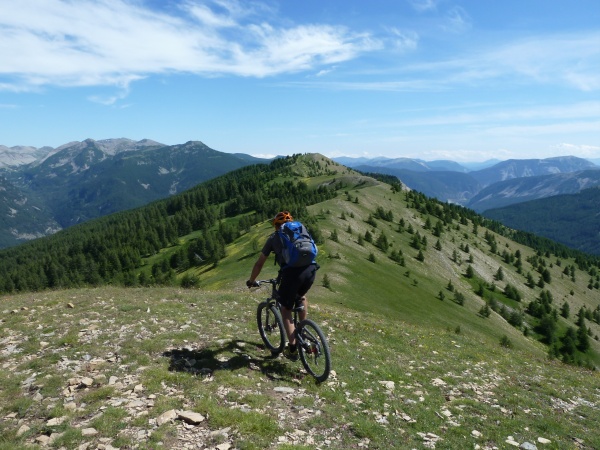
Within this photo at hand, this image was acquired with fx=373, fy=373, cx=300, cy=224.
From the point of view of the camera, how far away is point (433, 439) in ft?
31.8

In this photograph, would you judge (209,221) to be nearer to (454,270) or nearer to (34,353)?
(454,270)

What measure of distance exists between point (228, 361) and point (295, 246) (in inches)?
189

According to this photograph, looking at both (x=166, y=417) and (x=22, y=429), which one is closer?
(x=22, y=429)

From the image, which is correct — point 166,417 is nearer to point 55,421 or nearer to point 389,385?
point 55,421

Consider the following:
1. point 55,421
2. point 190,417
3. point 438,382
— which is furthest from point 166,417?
point 438,382

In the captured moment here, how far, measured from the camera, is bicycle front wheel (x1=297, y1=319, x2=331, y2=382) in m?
11.5

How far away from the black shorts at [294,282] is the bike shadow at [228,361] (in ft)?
7.37

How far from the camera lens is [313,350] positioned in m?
11.7

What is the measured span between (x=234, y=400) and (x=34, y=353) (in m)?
8.23

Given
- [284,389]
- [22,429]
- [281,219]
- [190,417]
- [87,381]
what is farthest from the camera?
[281,219]

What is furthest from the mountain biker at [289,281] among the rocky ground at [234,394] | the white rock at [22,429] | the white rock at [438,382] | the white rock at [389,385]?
the white rock at [22,429]

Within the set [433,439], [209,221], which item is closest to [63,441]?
[433,439]

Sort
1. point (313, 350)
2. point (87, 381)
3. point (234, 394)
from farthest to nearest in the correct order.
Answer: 1. point (313, 350)
2. point (87, 381)
3. point (234, 394)

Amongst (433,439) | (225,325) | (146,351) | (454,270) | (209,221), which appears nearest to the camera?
(433,439)
